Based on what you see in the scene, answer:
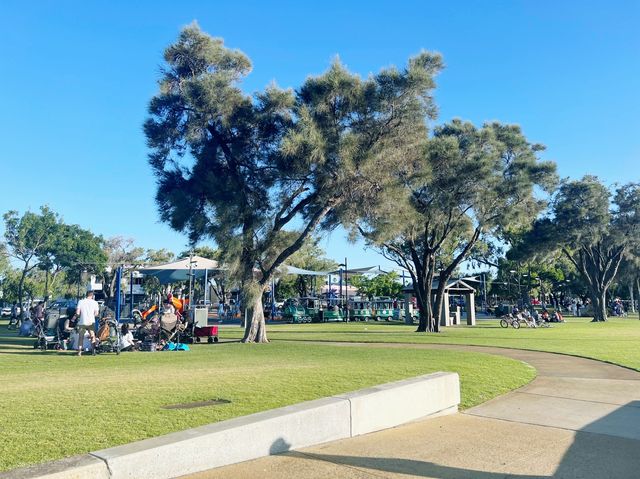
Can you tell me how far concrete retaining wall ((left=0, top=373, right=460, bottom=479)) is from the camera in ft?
13.3

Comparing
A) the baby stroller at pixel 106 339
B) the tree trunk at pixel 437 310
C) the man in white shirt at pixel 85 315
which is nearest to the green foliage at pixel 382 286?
the tree trunk at pixel 437 310

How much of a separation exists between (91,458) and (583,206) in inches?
1671

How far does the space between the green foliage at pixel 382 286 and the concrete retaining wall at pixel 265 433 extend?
58352 millimetres

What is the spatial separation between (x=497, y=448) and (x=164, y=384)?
5.08 meters

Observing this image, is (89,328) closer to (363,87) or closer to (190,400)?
(190,400)

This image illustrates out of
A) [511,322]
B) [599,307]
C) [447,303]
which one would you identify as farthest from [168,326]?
[599,307]

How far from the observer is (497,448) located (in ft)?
18.6

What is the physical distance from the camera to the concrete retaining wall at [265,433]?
13.3 ft

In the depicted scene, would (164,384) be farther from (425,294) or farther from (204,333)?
(425,294)

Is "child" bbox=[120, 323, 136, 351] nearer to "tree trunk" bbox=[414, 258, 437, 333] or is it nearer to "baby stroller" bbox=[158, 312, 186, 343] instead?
"baby stroller" bbox=[158, 312, 186, 343]

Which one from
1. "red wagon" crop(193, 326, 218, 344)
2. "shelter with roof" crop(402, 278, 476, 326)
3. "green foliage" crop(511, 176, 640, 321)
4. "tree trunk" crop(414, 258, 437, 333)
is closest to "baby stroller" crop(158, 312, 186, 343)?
"red wagon" crop(193, 326, 218, 344)

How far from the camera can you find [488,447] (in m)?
5.69

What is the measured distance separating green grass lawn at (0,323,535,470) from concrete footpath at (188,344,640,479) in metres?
0.96

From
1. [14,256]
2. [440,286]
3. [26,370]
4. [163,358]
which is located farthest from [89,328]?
[14,256]
